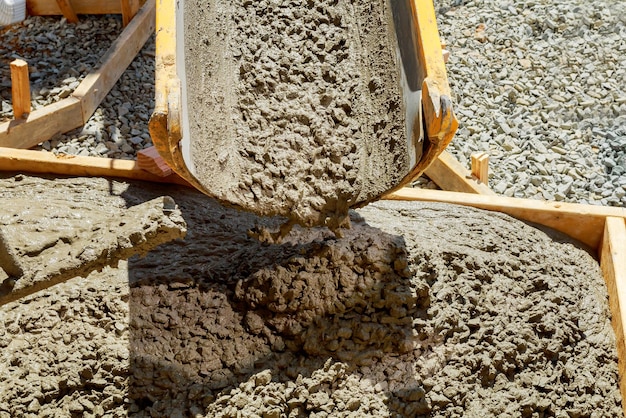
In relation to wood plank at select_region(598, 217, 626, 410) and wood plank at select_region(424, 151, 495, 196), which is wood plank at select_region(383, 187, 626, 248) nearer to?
wood plank at select_region(598, 217, 626, 410)

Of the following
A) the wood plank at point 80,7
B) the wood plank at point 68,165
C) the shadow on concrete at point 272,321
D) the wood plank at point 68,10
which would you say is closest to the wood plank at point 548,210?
the shadow on concrete at point 272,321

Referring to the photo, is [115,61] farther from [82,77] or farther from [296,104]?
[296,104]

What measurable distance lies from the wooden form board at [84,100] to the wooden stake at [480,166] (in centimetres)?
235

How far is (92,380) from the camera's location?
2.88 metres

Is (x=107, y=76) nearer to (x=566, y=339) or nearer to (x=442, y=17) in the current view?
(x=442, y=17)

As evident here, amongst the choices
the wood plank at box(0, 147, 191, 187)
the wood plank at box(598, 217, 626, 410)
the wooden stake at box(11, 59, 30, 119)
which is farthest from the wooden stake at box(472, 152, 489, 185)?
the wooden stake at box(11, 59, 30, 119)

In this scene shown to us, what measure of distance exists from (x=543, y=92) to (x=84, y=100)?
9.56 ft

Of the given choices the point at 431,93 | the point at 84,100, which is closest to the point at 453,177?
the point at 431,93

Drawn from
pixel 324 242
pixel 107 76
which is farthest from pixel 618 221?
pixel 107 76

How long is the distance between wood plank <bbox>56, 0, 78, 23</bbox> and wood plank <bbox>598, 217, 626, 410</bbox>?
385 centimetres

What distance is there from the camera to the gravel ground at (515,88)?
464cm

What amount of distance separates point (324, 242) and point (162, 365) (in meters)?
0.80

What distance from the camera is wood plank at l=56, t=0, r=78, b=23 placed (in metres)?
5.40

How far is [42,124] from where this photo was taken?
14.9 feet
